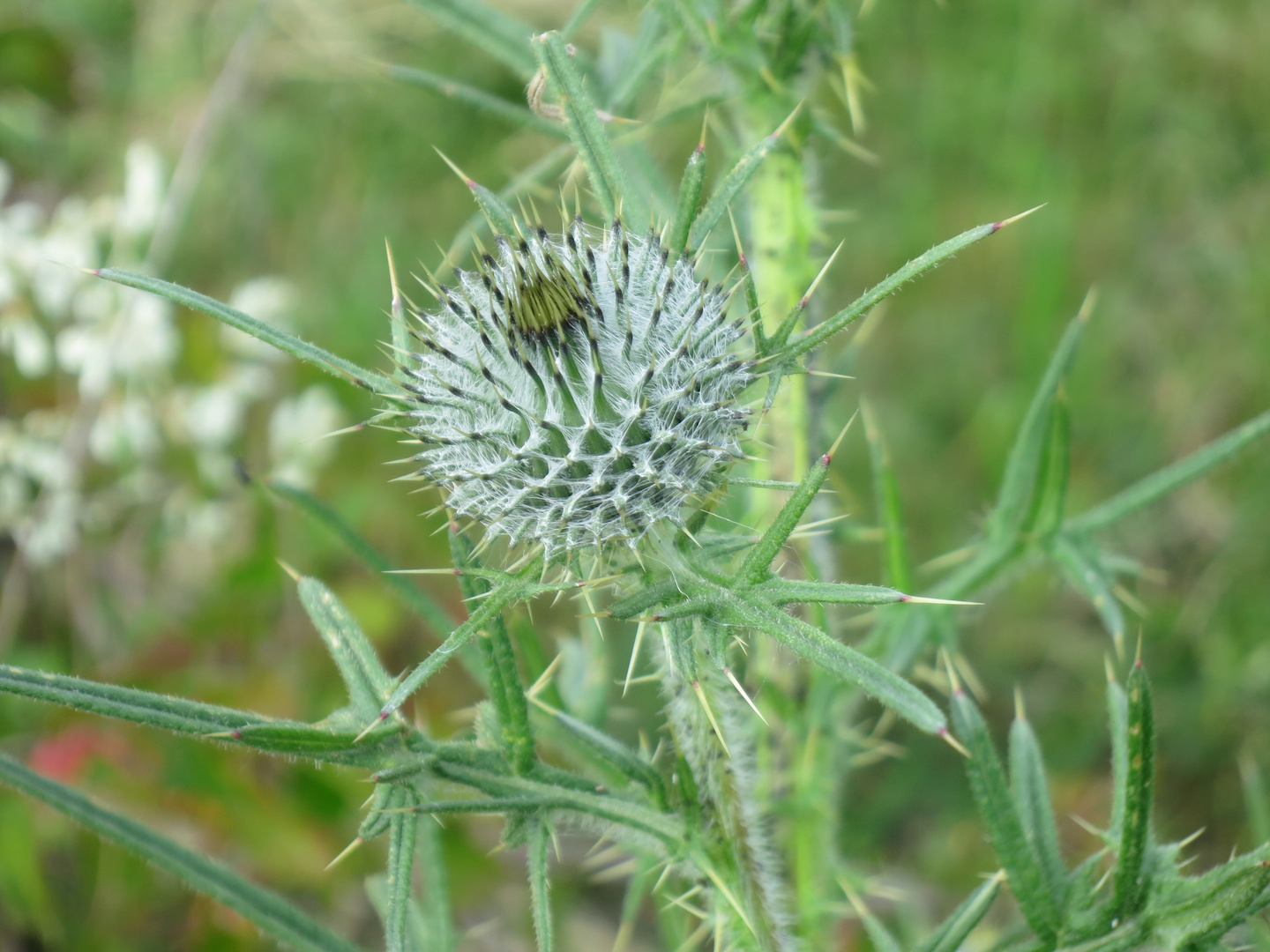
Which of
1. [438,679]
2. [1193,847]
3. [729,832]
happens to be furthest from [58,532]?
[1193,847]

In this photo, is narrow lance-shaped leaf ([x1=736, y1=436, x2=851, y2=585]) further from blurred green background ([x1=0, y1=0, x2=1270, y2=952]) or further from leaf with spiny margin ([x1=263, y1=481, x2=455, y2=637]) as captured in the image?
blurred green background ([x1=0, y1=0, x2=1270, y2=952])

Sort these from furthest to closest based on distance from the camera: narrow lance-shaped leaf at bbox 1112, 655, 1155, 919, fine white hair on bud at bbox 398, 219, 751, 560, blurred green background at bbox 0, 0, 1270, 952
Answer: blurred green background at bbox 0, 0, 1270, 952
fine white hair on bud at bbox 398, 219, 751, 560
narrow lance-shaped leaf at bbox 1112, 655, 1155, 919

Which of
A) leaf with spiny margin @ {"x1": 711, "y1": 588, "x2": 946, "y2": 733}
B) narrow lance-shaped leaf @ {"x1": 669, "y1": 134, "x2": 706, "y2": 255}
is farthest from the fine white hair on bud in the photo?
leaf with spiny margin @ {"x1": 711, "y1": 588, "x2": 946, "y2": 733}

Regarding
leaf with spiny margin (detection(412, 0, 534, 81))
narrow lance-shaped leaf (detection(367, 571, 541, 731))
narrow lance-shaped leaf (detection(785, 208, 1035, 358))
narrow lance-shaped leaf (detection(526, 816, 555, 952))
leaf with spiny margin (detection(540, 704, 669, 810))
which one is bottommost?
narrow lance-shaped leaf (detection(526, 816, 555, 952))

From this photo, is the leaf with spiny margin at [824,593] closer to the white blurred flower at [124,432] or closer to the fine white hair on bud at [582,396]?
the fine white hair on bud at [582,396]

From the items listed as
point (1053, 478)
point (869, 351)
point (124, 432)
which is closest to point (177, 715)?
point (1053, 478)

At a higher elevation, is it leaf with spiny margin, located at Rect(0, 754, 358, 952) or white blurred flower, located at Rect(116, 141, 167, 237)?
white blurred flower, located at Rect(116, 141, 167, 237)

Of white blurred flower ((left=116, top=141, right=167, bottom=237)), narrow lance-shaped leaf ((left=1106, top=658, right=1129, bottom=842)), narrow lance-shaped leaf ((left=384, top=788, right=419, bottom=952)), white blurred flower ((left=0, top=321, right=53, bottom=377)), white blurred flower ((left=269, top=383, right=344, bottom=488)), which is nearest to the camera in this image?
narrow lance-shaped leaf ((left=384, top=788, right=419, bottom=952))
